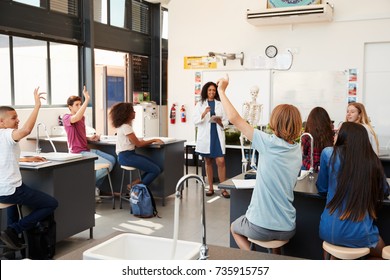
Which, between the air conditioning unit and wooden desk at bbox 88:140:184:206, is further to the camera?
the air conditioning unit

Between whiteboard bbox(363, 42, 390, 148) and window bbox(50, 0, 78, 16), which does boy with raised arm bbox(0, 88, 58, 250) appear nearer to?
window bbox(50, 0, 78, 16)

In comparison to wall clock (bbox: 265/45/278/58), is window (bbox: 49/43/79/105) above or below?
below

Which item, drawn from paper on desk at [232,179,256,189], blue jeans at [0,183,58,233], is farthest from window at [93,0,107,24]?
paper on desk at [232,179,256,189]

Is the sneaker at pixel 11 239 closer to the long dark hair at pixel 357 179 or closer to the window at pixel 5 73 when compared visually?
the long dark hair at pixel 357 179

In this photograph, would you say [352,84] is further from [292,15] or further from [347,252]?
[347,252]

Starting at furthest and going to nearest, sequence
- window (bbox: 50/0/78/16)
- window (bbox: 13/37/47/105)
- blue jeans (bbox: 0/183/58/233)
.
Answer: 1. window (bbox: 50/0/78/16)
2. window (bbox: 13/37/47/105)
3. blue jeans (bbox: 0/183/58/233)

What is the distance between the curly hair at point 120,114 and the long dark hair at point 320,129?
2.13 m

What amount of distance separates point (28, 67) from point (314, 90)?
4.45 m


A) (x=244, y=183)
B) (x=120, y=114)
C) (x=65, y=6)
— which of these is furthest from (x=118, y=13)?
(x=244, y=183)

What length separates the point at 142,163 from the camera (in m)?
5.05

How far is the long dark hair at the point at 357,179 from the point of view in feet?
7.81

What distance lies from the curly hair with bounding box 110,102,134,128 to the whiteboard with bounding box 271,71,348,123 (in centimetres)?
330

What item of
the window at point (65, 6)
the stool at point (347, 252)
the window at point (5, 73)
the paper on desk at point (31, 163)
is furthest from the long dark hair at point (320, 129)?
the window at point (65, 6)

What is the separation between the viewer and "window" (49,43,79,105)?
6.79m
